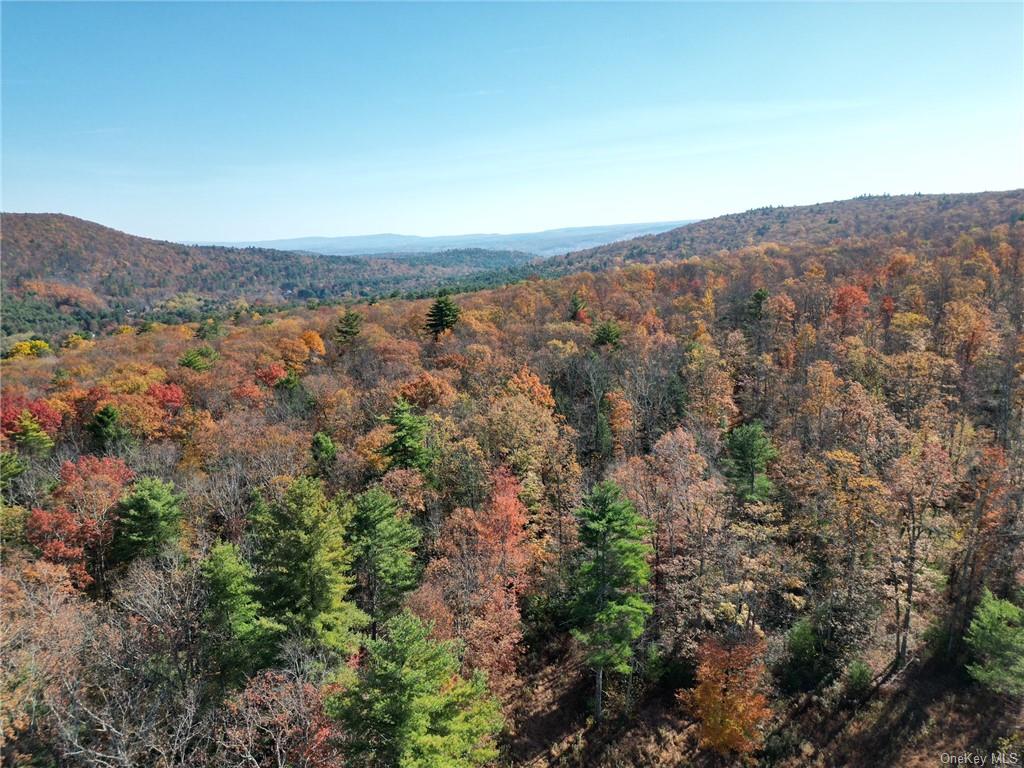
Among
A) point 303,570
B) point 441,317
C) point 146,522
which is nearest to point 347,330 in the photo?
point 441,317

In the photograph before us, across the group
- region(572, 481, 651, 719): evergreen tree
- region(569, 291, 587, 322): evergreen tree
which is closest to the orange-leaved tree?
region(572, 481, 651, 719): evergreen tree

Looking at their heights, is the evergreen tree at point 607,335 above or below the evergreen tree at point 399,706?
above

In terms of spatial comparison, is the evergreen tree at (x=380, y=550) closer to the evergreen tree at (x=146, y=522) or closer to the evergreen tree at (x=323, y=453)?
the evergreen tree at (x=146, y=522)

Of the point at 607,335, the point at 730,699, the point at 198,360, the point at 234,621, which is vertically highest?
the point at 607,335

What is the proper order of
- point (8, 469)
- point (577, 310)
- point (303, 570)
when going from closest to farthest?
1. point (303, 570)
2. point (8, 469)
3. point (577, 310)

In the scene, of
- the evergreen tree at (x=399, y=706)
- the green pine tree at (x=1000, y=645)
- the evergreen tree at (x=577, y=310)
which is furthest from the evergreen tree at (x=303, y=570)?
the evergreen tree at (x=577, y=310)

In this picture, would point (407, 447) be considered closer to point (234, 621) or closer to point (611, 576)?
point (234, 621)

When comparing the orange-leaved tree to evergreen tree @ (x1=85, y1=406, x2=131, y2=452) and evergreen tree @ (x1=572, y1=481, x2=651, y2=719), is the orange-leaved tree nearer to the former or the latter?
evergreen tree @ (x1=572, y1=481, x2=651, y2=719)
